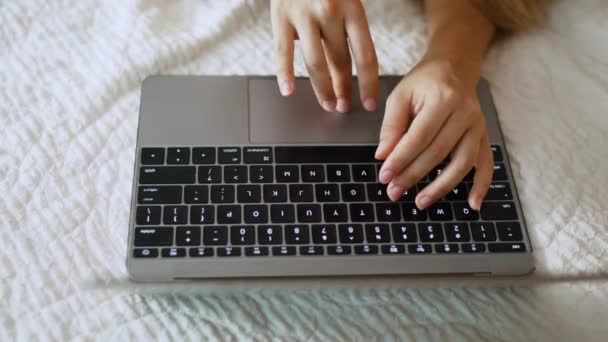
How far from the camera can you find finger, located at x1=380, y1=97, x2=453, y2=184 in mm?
497

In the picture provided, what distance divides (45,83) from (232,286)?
301 millimetres

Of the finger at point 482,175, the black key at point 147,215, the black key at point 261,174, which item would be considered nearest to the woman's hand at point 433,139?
the finger at point 482,175

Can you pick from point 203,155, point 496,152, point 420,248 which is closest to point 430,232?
point 420,248

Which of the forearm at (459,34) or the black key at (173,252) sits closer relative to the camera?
the black key at (173,252)

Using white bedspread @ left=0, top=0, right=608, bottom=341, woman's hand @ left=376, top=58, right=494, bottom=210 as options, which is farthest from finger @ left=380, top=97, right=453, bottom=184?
→ white bedspread @ left=0, top=0, right=608, bottom=341

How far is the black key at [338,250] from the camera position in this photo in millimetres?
480

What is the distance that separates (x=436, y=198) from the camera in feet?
1.65

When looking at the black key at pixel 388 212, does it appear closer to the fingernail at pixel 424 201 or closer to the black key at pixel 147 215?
the fingernail at pixel 424 201

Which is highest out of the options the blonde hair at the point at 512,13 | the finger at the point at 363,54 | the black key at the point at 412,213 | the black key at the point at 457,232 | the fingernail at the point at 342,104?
the blonde hair at the point at 512,13

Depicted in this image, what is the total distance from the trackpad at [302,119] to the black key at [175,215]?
0.32 ft

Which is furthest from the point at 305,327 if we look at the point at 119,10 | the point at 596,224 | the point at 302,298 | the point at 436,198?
the point at 119,10

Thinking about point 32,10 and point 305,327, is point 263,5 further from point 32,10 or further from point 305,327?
point 305,327

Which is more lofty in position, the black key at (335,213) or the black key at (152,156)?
the black key at (152,156)

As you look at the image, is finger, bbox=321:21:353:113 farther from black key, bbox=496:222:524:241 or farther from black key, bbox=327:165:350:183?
black key, bbox=496:222:524:241
